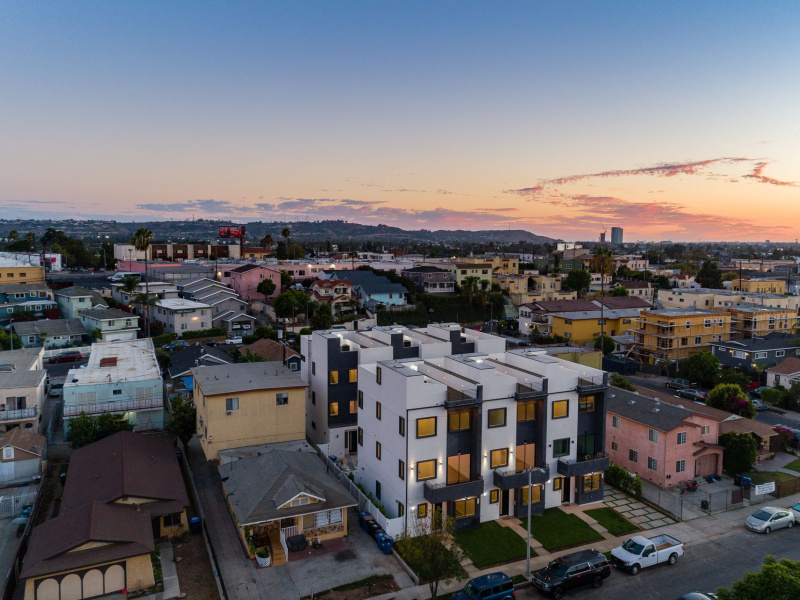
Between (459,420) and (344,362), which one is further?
(344,362)

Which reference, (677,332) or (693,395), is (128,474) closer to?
(693,395)

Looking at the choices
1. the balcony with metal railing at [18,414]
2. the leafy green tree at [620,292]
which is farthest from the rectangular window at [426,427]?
the leafy green tree at [620,292]

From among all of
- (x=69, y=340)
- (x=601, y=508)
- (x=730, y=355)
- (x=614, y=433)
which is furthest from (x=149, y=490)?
(x=730, y=355)

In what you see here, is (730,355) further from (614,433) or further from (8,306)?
(8,306)

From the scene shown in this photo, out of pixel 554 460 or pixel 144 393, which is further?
pixel 144 393

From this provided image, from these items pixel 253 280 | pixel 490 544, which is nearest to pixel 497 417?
pixel 490 544

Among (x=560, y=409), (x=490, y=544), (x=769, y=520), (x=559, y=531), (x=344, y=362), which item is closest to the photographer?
(x=490, y=544)

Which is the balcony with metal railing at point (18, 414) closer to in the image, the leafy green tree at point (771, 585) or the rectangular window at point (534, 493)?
the rectangular window at point (534, 493)
